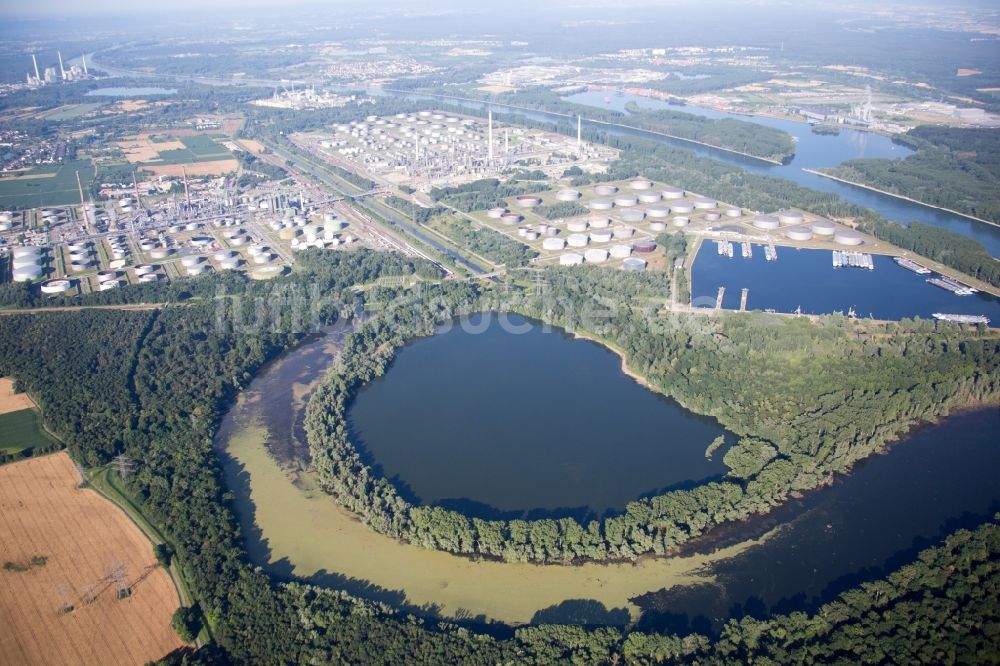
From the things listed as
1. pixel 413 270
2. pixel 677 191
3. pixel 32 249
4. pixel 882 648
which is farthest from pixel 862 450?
pixel 32 249

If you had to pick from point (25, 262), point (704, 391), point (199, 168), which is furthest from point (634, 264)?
point (199, 168)

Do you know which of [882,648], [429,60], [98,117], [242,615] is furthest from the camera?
[429,60]

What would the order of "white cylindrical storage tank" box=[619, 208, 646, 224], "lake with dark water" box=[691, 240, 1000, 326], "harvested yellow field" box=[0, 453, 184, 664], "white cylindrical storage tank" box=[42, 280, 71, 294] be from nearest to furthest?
"harvested yellow field" box=[0, 453, 184, 664], "lake with dark water" box=[691, 240, 1000, 326], "white cylindrical storage tank" box=[42, 280, 71, 294], "white cylindrical storage tank" box=[619, 208, 646, 224]

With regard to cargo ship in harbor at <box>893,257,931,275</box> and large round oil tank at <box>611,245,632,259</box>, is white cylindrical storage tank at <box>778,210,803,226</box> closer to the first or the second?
cargo ship in harbor at <box>893,257,931,275</box>

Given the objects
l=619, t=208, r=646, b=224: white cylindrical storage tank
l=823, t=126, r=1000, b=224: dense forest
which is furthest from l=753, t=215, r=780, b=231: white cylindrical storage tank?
l=823, t=126, r=1000, b=224: dense forest

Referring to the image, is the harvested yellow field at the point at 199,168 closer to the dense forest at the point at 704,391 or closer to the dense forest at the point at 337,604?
the dense forest at the point at 704,391

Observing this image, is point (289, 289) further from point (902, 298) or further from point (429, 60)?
point (429, 60)
